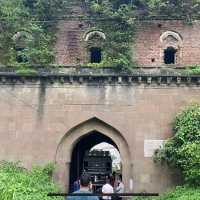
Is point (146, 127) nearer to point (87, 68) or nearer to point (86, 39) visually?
point (87, 68)

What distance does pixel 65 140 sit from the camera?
47.6 ft

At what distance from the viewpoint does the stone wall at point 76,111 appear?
1424 centimetres

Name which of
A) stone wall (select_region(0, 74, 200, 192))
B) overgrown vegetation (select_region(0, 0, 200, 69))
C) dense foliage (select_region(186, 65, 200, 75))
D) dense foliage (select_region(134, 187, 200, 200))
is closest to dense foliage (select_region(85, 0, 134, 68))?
overgrown vegetation (select_region(0, 0, 200, 69))

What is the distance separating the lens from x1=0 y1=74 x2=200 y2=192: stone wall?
1424 cm

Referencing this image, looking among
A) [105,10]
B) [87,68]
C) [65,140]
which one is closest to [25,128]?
[65,140]

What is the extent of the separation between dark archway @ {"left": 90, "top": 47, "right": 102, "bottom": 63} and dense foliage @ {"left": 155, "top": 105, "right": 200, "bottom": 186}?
361cm

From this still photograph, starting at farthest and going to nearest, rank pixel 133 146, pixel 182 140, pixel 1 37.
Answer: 1. pixel 1 37
2. pixel 133 146
3. pixel 182 140

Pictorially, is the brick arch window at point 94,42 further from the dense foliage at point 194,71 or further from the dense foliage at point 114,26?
the dense foliage at point 194,71

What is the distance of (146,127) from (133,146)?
718mm

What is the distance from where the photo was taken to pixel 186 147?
41.2 feet

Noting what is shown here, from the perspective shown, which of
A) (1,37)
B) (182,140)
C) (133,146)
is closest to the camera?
(182,140)

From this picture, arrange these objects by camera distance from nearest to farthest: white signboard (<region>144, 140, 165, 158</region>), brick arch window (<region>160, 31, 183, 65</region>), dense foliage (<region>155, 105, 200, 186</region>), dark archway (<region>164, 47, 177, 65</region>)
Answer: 1. dense foliage (<region>155, 105, 200, 186</region>)
2. white signboard (<region>144, 140, 165, 158</region>)
3. brick arch window (<region>160, 31, 183, 65</region>)
4. dark archway (<region>164, 47, 177, 65</region>)

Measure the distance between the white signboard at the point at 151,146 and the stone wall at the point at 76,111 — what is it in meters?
0.09

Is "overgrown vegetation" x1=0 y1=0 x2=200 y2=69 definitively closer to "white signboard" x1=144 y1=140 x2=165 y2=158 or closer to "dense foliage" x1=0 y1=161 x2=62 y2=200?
"white signboard" x1=144 y1=140 x2=165 y2=158
